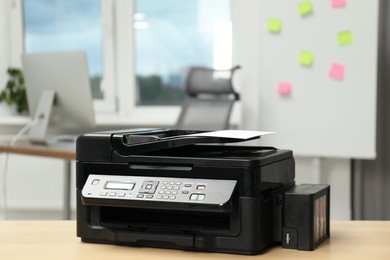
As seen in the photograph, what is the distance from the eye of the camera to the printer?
129 cm

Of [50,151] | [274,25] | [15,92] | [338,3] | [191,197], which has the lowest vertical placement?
[50,151]

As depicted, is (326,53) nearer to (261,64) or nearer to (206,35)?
(261,64)

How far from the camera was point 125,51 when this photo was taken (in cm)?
457

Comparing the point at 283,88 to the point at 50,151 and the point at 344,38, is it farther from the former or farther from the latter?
the point at 50,151

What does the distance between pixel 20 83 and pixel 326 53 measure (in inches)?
85.3

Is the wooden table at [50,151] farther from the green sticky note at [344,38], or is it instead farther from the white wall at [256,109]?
the green sticky note at [344,38]

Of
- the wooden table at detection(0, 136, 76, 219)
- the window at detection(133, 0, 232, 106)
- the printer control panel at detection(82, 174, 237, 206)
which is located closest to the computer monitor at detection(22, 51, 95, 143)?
the wooden table at detection(0, 136, 76, 219)

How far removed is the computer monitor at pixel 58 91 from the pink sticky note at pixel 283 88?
3.73ft

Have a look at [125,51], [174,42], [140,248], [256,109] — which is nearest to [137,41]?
[125,51]

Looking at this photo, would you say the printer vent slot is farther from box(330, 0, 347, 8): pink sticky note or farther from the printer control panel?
box(330, 0, 347, 8): pink sticky note

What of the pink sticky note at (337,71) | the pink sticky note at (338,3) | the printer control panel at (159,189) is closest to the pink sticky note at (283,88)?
the pink sticky note at (337,71)

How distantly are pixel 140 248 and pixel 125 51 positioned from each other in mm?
3330

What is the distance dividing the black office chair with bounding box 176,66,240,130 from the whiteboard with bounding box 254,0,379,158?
23 cm

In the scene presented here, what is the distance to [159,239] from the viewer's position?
135cm
